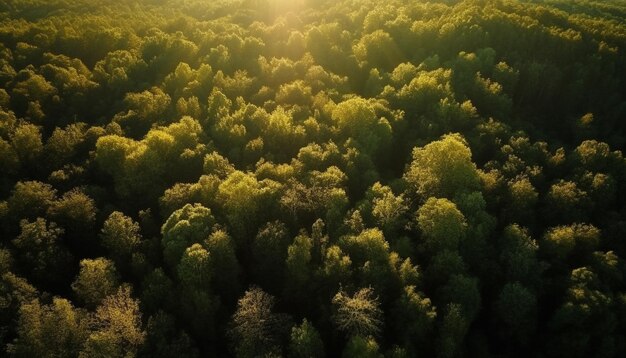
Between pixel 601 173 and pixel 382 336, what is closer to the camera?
pixel 382 336

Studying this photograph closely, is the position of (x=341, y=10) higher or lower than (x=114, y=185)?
higher

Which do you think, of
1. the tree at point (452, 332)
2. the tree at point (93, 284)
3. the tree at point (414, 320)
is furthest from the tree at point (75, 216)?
the tree at point (452, 332)

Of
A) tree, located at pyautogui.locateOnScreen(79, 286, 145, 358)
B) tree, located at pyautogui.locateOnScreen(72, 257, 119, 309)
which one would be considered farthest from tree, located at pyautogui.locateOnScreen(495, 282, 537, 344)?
tree, located at pyautogui.locateOnScreen(72, 257, 119, 309)

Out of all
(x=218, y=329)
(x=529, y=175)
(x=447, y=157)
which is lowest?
(x=218, y=329)

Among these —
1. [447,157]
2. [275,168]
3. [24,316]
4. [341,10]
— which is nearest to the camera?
[24,316]

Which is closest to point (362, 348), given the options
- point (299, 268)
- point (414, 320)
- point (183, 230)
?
point (414, 320)

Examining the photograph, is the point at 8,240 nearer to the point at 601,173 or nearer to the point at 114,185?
the point at 114,185

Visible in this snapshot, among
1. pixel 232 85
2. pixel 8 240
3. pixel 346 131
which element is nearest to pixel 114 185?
pixel 8 240
